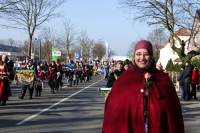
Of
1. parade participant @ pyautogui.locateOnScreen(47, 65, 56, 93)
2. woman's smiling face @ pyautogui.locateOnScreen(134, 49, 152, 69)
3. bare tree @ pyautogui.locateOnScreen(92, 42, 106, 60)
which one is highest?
bare tree @ pyautogui.locateOnScreen(92, 42, 106, 60)

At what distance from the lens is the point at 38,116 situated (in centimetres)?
1068

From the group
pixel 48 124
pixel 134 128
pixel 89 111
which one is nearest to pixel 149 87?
pixel 134 128

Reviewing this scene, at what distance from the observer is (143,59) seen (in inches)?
159

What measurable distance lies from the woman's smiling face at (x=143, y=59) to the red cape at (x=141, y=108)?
102 millimetres

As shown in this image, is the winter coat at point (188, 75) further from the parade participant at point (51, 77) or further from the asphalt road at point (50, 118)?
the parade participant at point (51, 77)

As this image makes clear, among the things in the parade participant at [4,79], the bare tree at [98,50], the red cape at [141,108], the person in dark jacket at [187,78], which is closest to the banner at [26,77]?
the parade participant at [4,79]

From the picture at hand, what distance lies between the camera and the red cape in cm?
393

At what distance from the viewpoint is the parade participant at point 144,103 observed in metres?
3.93

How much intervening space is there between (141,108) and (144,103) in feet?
0.22

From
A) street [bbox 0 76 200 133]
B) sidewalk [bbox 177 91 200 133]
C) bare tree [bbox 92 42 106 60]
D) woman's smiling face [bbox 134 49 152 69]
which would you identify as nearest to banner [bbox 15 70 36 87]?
street [bbox 0 76 200 133]

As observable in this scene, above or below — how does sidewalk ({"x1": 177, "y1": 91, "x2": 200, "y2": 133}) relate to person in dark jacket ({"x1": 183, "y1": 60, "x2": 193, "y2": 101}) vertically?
below

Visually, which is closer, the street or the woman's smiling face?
the woman's smiling face

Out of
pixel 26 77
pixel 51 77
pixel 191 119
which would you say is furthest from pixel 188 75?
pixel 51 77

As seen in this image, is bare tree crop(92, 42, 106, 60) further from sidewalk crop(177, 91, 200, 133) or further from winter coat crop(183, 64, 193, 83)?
sidewalk crop(177, 91, 200, 133)
